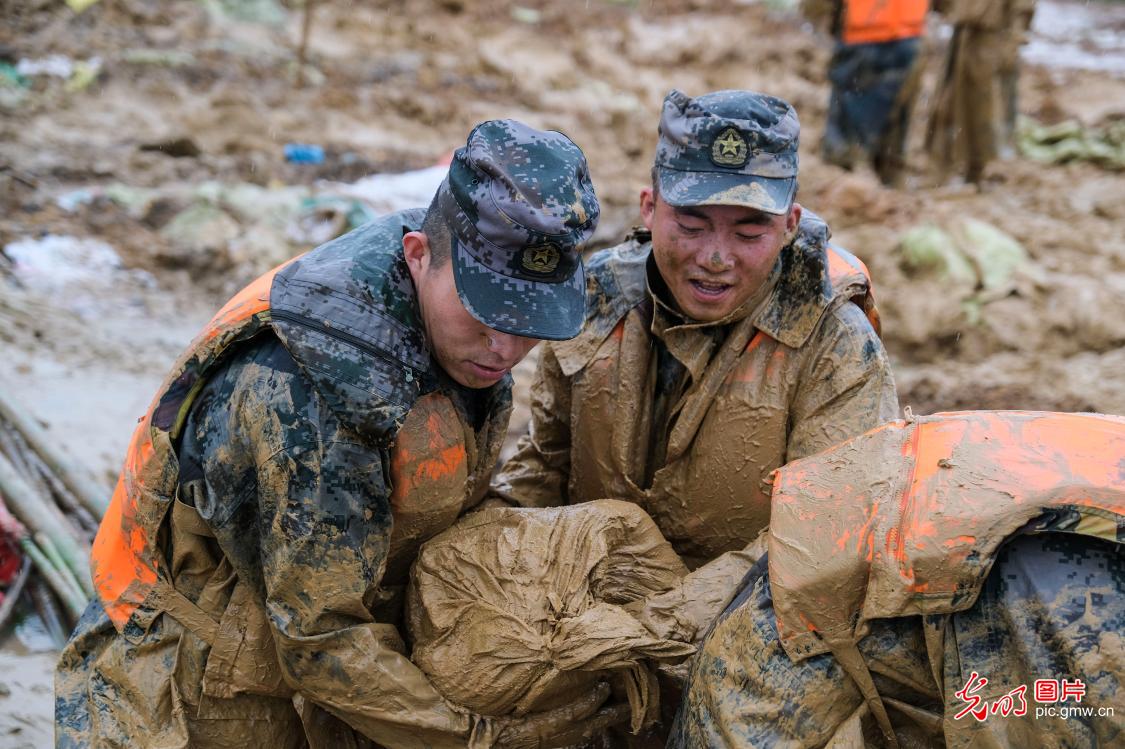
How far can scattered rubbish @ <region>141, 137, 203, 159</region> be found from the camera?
9789 mm

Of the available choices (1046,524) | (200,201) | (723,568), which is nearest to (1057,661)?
(1046,524)

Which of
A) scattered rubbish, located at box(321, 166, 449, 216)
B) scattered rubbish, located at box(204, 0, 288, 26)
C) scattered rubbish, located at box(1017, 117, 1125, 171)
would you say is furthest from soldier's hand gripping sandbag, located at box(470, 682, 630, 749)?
scattered rubbish, located at box(204, 0, 288, 26)

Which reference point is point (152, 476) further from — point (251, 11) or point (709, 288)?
point (251, 11)

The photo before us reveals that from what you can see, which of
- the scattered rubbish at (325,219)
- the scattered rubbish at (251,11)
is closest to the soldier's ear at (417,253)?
the scattered rubbish at (325,219)

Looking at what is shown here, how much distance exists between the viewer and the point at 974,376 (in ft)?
22.0

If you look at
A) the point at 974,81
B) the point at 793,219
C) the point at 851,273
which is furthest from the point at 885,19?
the point at 793,219

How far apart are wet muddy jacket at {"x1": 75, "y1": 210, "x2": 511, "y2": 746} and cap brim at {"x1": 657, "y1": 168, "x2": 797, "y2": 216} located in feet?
2.59

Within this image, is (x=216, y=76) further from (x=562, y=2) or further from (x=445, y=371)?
(x=445, y=371)

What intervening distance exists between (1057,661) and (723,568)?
1.10 m

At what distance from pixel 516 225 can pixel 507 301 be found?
16cm

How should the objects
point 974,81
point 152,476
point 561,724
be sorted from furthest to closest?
point 974,81 → point 561,724 → point 152,476

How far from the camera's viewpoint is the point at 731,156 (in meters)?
2.96

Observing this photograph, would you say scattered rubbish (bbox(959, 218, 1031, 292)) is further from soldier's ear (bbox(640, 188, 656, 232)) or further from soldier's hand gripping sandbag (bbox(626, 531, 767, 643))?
soldier's hand gripping sandbag (bbox(626, 531, 767, 643))

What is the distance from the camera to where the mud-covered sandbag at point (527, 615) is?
2459 millimetres
